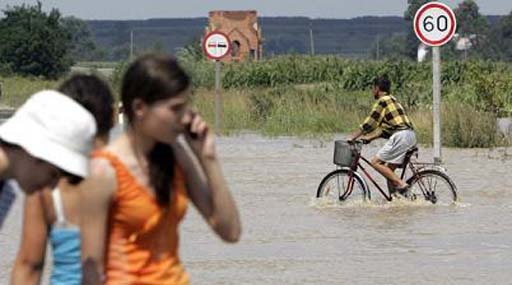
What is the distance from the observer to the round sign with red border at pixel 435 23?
23812mm

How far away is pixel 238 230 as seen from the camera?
530 cm

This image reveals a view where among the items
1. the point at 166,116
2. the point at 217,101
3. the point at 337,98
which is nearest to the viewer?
the point at 166,116

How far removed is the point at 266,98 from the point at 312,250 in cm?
3055

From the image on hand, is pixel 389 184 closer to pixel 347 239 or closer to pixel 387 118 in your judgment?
pixel 387 118

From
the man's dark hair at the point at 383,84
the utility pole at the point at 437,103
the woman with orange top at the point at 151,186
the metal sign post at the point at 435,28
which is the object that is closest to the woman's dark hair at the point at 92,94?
the woman with orange top at the point at 151,186

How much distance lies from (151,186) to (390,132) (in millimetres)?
13925

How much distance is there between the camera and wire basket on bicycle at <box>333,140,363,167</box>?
18812 millimetres

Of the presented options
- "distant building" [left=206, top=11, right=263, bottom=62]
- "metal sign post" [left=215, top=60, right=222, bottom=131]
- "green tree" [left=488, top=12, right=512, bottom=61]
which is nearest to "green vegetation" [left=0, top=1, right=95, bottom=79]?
"distant building" [left=206, top=11, right=263, bottom=62]

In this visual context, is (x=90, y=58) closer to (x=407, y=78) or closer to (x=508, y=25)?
(x=508, y=25)

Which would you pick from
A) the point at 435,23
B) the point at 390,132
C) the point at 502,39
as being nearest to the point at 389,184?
the point at 390,132

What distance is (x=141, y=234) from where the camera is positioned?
5.19 meters

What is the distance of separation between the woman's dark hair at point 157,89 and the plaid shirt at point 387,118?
44.8 ft

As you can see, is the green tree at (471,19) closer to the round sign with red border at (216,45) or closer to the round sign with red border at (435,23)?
the round sign with red border at (216,45)

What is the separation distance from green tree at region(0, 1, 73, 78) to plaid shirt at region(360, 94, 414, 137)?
64948 mm
